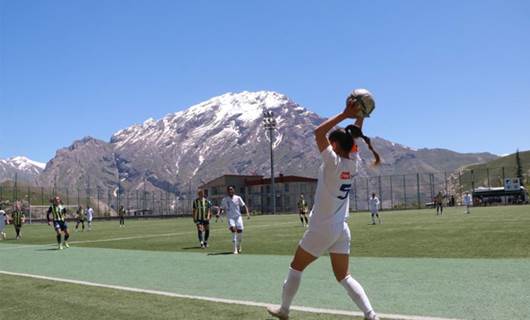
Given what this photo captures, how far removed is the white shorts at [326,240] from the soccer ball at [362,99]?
125 centimetres

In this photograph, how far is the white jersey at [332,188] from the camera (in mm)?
5543

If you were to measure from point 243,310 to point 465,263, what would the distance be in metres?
5.93

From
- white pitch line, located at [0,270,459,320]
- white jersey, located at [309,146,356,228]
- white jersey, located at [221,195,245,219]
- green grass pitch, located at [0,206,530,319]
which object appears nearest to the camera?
white jersey, located at [309,146,356,228]

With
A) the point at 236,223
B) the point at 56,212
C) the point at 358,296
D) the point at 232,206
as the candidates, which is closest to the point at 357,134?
the point at 358,296

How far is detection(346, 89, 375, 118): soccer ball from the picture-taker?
5332mm

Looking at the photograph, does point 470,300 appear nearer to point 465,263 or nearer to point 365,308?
point 365,308

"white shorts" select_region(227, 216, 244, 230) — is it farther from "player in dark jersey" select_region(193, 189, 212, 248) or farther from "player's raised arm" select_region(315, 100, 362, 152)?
"player's raised arm" select_region(315, 100, 362, 152)

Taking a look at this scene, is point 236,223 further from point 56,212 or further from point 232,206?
point 56,212

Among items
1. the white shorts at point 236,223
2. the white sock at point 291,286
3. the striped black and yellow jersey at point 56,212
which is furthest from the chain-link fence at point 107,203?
the white sock at point 291,286

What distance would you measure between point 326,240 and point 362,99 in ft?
4.95

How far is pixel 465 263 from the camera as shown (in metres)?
11.1

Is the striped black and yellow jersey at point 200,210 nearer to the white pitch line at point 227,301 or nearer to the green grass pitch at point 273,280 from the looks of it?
the green grass pitch at point 273,280

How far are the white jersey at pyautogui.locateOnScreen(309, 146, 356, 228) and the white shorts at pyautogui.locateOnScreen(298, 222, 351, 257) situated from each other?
7cm

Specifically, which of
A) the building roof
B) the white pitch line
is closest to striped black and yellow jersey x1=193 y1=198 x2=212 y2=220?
the white pitch line
